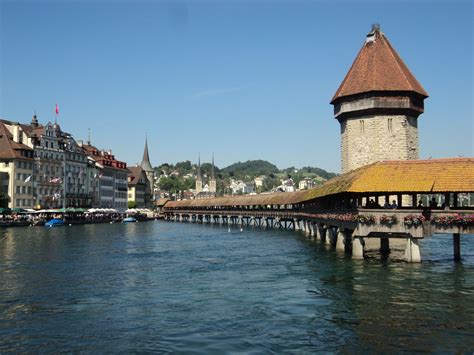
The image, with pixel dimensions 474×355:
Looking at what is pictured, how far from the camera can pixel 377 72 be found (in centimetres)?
5809

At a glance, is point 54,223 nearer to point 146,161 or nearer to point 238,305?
point 238,305

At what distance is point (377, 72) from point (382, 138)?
7.23 m

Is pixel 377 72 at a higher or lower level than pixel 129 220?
higher

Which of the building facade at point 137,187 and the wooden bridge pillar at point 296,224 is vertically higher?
the building facade at point 137,187

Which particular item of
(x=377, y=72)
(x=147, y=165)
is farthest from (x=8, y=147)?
(x=147, y=165)

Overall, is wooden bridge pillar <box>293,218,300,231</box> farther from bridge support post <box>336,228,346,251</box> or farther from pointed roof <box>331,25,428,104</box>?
bridge support post <box>336,228,346,251</box>

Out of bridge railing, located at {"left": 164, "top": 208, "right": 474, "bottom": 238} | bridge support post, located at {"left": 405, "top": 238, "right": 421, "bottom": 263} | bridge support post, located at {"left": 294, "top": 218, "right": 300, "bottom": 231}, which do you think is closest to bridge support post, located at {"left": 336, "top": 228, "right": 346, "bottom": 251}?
bridge railing, located at {"left": 164, "top": 208, "right": 474, "bottom": 238}

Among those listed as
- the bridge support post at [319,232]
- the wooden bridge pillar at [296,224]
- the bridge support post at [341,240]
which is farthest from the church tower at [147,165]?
the bridge support post at [341,240]

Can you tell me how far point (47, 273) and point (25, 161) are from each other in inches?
2508

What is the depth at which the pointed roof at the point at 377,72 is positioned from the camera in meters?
57.0

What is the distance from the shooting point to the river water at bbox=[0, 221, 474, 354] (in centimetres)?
1459

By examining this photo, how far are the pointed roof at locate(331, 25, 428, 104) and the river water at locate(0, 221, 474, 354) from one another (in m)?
28.1

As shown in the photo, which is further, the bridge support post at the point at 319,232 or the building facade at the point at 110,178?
the building facade at the point at 110,178

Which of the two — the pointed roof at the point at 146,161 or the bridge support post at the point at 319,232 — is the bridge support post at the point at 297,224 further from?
the pointed roof at the point at 146,161
